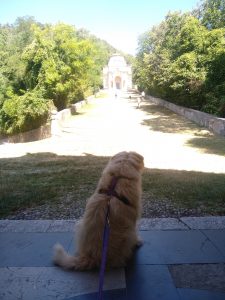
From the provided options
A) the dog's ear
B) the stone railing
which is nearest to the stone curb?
the dog's ear

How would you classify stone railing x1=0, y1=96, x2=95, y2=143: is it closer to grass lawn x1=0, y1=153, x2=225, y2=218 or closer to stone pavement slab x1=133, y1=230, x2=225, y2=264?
grass lawn x1=0, y1=153, x2=225, y2=218

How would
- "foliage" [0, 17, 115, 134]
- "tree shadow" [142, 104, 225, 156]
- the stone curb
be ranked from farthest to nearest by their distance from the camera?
"foliage" [0, 17, 115, 134]
"tree shadow" [142, 104, 225, 156]
the stone curb

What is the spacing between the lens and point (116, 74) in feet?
350

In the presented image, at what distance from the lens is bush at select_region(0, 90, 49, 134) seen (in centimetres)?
2636

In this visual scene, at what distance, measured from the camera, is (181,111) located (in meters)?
28.5

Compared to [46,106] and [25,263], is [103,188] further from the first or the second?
[46,106]

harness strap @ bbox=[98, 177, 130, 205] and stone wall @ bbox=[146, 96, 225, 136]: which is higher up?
harness strap @ bbox=[98, 177, 130, 205]

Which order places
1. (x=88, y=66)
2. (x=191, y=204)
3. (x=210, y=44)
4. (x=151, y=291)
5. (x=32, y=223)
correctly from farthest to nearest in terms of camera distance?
(x=88, y=66), (x=210, y=44), (x=191, y=204), (x=32, y=223), (x=151, y=291)

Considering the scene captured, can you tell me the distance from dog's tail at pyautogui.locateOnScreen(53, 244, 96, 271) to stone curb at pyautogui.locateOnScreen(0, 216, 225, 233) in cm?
90

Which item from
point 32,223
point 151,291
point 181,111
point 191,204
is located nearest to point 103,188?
point 151,291

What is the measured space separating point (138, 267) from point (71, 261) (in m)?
0.68

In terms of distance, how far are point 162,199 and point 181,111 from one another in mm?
23507

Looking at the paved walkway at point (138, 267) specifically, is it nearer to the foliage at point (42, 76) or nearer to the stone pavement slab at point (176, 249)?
the stone pavement slab at point (176, 249)

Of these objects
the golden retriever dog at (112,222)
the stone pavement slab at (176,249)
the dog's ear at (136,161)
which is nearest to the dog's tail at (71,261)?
the golden retriever dog at (112,222)
